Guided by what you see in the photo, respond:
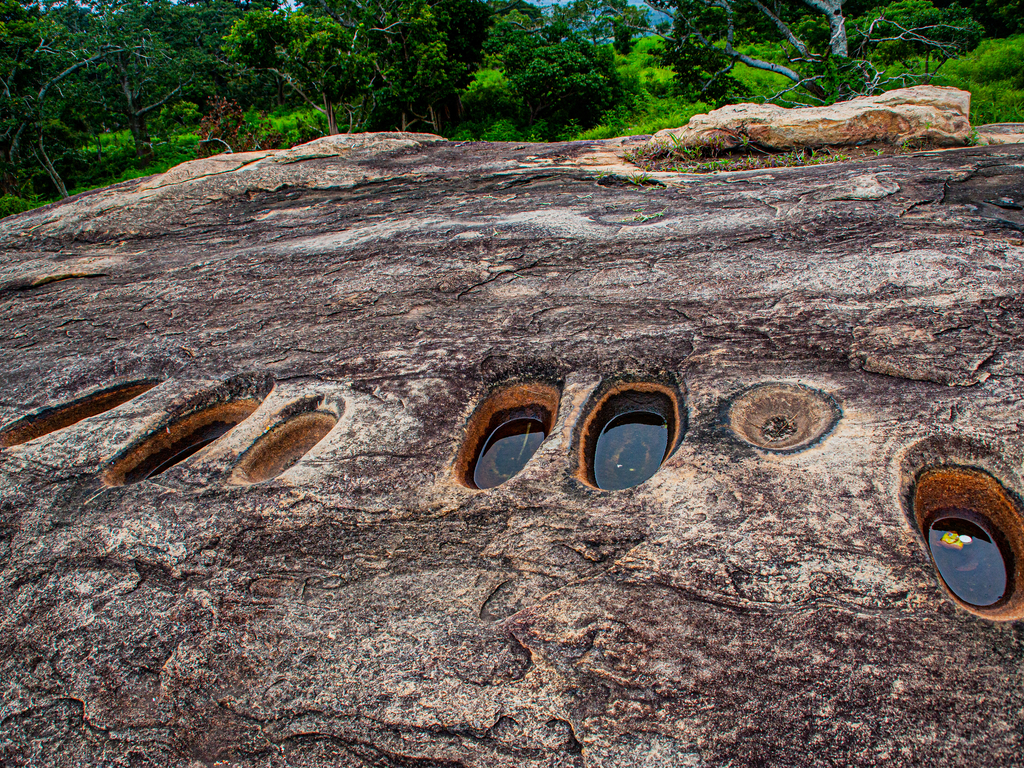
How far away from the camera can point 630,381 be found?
3.65 metres

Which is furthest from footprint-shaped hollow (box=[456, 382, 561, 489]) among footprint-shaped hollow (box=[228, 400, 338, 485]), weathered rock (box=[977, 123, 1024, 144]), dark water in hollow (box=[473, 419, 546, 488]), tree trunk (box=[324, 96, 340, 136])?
tree trunk (box=[324, 96, 340, 136])

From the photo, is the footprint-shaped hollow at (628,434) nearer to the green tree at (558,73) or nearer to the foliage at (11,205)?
the green tree at (558,73)

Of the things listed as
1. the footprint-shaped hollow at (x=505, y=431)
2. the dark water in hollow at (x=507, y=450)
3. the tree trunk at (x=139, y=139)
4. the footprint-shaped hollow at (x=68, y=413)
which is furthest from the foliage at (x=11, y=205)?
the dark water in hollow at (x=507, y=450)

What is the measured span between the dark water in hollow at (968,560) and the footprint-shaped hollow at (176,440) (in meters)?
3.90

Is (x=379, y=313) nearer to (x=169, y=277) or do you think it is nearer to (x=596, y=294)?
(x=596, y=294)

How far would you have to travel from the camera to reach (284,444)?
3.71 metres

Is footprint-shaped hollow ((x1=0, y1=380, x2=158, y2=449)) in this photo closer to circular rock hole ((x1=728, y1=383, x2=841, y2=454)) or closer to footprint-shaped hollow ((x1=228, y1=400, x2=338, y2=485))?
footprint-shaped hollow ((x1=228, y1=400, x2=338, y2=485))

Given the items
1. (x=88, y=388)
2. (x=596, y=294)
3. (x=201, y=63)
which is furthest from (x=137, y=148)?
(x=596, y=294)

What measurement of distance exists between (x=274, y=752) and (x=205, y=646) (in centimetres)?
59

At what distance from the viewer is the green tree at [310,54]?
53.7ft

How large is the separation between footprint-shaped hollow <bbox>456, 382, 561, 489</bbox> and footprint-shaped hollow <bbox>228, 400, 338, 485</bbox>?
0.90m

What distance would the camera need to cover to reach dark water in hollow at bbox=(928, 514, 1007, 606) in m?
2.36

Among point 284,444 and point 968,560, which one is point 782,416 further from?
point 284,444

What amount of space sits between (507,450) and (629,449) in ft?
2.33
